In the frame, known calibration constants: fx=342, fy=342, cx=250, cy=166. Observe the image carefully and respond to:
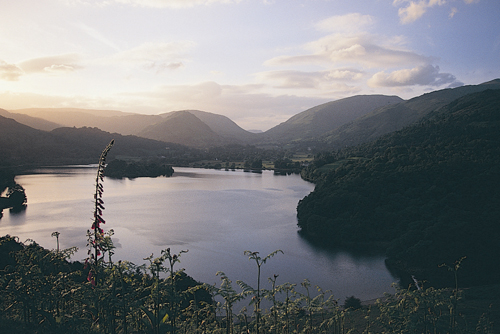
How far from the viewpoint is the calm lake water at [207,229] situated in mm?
24848

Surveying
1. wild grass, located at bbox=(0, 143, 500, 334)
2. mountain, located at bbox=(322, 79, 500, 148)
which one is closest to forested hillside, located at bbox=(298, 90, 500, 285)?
wild grass, located at bbox=(0, 143, 500, 334)

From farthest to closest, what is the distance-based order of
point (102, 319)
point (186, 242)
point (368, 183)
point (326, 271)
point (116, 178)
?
point (116, 178) → point (368, 183) → point (186, 242) → point (326, 271) → point (102, 319)

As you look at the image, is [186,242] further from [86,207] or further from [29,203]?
[29,203]

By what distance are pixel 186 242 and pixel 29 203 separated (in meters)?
30.2

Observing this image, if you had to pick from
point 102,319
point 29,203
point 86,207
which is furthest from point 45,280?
point 29,203

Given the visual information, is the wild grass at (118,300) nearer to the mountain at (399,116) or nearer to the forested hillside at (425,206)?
the forested hillside at (425,206)

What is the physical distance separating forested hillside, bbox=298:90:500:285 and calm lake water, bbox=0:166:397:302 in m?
3.08

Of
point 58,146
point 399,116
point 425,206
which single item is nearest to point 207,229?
point 425,206

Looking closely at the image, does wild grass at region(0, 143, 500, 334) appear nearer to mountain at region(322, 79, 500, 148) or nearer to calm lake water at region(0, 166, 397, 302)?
calm lake water at region(0, 166, 397, 302)

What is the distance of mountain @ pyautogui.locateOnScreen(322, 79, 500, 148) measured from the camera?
172 metres

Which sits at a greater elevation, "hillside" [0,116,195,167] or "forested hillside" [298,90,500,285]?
"hillside" [0,116,195,167]

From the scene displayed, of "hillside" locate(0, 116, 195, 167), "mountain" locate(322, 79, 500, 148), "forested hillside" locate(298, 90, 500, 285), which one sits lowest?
"forested hillside" locate(298, 90, 500, 285)

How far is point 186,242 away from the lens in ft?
104

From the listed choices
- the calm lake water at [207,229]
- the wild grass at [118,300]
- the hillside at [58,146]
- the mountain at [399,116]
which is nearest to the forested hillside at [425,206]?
the calm lake water at [207,229]
